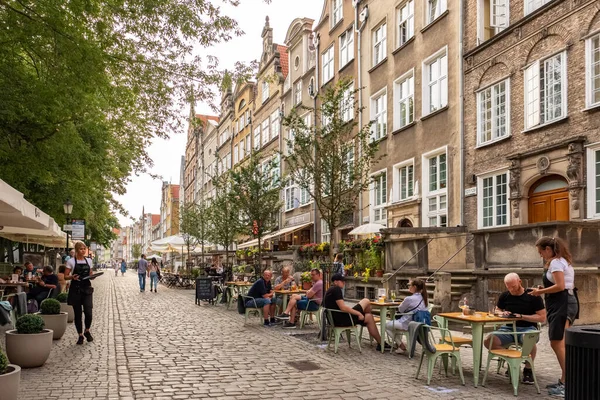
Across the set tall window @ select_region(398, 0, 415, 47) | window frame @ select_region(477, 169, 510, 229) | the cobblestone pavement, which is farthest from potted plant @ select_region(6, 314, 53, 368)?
tall window @ select_region(398, 0, 415, 47)

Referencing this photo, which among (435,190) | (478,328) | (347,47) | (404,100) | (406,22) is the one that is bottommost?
(478,328)

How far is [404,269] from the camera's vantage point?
55.9 ft

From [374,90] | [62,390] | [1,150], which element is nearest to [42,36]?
[1,150]

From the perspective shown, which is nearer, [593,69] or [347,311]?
[347,311]

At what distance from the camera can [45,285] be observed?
14.0 meters

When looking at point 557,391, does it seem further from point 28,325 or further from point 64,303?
point 64,303

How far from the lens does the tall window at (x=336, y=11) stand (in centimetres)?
2907

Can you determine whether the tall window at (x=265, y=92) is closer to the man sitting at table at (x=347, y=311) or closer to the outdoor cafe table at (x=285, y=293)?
the outdoor cafe table at (x=285, y=293)

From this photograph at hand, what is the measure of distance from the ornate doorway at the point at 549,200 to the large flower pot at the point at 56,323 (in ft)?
38.7

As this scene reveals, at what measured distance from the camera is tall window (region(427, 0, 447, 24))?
20516 mm

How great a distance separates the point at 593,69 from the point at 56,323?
1304 centimetres

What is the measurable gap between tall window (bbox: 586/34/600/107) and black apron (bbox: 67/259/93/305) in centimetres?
1177

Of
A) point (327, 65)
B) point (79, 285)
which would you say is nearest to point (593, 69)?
point (79, 285)

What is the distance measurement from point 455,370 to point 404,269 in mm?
8750
